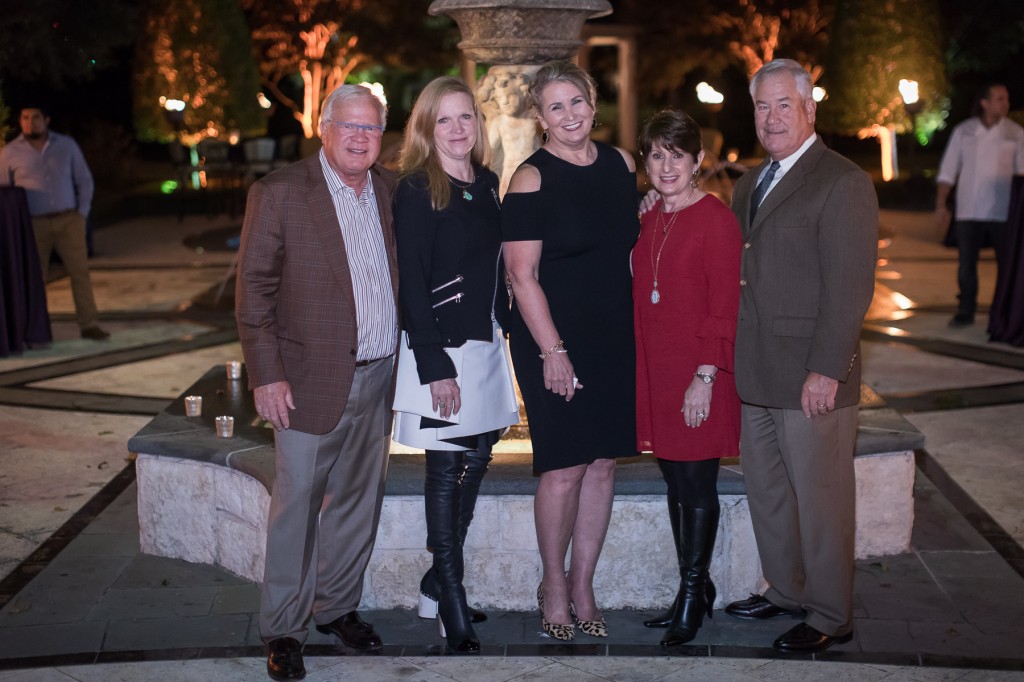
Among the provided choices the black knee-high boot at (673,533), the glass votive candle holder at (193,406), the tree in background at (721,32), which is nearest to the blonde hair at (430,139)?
the black knee-high boot at (673,533)

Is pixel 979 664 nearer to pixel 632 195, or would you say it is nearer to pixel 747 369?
pixel 747 369

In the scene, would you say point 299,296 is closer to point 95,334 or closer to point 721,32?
point 95,334

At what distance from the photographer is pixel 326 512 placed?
159 inches

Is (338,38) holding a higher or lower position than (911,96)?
higher

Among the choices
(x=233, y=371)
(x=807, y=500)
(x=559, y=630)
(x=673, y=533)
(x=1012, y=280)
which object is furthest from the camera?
(x=1012, y=280)

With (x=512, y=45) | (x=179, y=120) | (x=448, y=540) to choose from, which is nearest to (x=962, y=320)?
(x=512, y=45)

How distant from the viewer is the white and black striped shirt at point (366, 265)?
3824 mm

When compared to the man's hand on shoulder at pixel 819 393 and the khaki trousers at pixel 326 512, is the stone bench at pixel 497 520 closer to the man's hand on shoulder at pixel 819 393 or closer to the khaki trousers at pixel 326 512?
the khaki trousers at pixel 326 512

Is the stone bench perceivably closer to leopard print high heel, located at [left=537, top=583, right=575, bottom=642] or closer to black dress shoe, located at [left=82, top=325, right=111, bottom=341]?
leopard print high heel, located at [left=537, top=583, right=575, bottom=642]

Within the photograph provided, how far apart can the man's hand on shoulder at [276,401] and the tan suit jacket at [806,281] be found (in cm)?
137

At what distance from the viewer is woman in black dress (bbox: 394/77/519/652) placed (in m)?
3.76

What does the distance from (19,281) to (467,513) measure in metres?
5.98

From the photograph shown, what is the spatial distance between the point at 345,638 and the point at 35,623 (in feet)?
3.63

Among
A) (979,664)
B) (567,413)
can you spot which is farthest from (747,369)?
(979,664)
